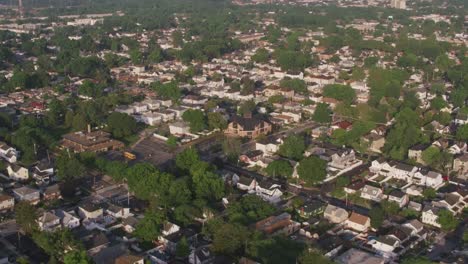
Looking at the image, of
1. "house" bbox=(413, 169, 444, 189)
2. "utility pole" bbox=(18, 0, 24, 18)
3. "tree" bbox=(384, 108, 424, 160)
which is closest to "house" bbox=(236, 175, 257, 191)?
"house" bbox=(413, 169, 444, 189)

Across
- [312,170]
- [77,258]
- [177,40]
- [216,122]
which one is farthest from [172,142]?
[177,40]

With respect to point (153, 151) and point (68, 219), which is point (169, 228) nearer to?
point (68, 219)

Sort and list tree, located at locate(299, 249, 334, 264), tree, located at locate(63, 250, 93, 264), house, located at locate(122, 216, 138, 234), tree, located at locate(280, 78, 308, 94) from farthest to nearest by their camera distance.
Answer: tree, located at locate(280, 78, 308, 94)
house, located at locate(122, 216, 138, 234)
tree, located at locate(299, 249, 334, 264)
tree, located at locate(63, 250, 93, 264)

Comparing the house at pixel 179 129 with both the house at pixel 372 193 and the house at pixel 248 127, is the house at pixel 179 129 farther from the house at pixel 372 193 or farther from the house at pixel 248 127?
the house at pixel 372 193

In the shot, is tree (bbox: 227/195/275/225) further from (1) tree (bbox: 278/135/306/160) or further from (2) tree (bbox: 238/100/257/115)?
(2) tree (bbox: 238/100/257/115)

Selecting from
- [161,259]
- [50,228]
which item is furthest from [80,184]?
[161,259]

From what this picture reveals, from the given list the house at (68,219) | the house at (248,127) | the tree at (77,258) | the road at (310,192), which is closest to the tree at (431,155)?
the road at (310,192)
